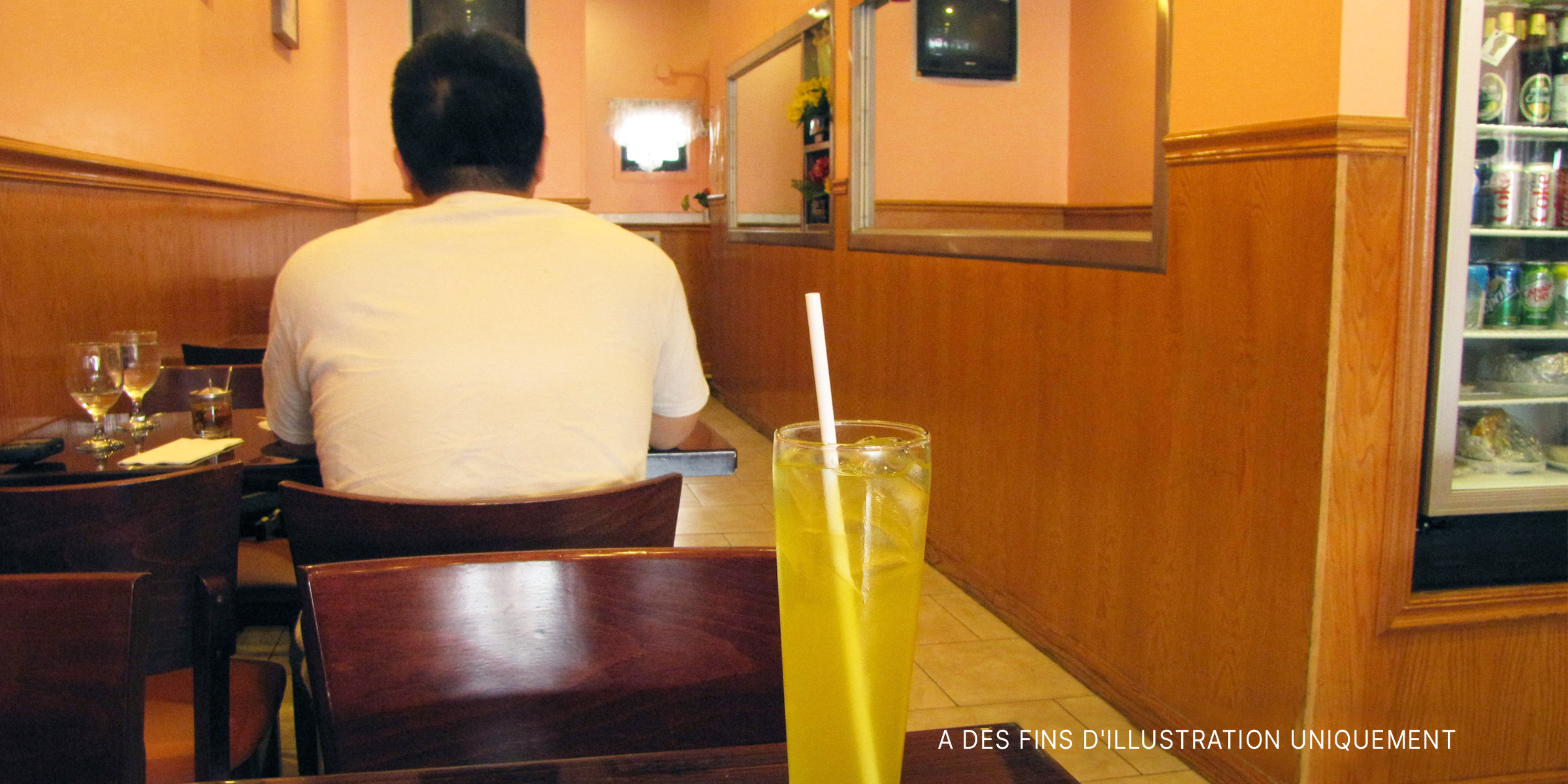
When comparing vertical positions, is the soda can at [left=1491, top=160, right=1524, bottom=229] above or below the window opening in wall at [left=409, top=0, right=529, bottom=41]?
below

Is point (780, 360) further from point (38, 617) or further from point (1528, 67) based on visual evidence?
point (38, 617)

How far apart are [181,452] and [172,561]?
470mm

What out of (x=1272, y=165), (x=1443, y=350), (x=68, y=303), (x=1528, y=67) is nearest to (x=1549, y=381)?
(x=1443, y=350)

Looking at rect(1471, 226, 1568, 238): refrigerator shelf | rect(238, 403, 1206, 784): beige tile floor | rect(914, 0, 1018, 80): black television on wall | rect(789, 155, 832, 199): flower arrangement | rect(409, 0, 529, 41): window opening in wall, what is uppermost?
rect(409, 0, 529, 41): window opening in wall

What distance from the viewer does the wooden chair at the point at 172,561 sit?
1.18 meters

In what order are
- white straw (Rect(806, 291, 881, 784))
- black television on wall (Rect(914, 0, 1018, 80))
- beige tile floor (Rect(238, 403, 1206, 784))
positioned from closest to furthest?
white straw (Rect(806, 291, 881, 784)), beige tile floor (Rect(238, 403, 1206, 784)), black television on wall (Rect(914, 0, 1018, 80))

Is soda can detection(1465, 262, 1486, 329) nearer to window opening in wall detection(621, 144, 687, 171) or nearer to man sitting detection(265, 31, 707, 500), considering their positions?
man sitting detection(265, 31, 707, 500)

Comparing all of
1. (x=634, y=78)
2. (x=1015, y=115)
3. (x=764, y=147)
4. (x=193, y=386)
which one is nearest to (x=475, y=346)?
(x=193, y=386)

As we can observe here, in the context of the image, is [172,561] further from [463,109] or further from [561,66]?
[561,66]

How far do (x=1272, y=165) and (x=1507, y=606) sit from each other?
3.05ft

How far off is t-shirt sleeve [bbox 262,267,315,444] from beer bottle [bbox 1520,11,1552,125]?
2.21 metres

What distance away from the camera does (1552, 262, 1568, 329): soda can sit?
218cm

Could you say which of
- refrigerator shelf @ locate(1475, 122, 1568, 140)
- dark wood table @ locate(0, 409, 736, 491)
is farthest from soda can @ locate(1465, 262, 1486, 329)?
dark wood table @ locate(0, 409, 736, 491)

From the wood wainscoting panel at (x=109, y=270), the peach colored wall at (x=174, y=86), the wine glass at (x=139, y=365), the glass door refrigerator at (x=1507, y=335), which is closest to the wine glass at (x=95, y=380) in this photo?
the wine glass at (x=139, y=365)
